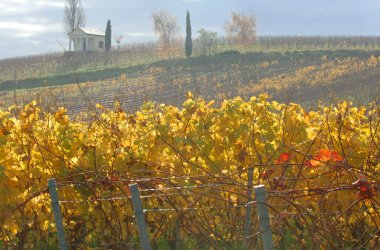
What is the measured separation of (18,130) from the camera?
17.5ft

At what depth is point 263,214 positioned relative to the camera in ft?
9.33

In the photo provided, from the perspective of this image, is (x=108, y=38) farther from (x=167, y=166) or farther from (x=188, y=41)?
(x=167, y=166)

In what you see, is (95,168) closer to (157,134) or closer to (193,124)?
(157,134)

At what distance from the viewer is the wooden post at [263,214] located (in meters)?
2.79

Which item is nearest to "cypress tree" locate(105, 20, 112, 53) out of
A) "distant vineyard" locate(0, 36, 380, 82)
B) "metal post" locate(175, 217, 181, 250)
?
"distant vineyard" locate(0, 36, 380, 82)

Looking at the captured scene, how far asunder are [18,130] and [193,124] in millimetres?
1435

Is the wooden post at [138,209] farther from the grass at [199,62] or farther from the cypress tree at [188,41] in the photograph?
the cypress tree at [188,41]

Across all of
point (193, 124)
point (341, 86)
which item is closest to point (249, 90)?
point (341, 86)

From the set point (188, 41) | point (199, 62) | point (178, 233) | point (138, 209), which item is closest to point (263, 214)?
point (138, 209)

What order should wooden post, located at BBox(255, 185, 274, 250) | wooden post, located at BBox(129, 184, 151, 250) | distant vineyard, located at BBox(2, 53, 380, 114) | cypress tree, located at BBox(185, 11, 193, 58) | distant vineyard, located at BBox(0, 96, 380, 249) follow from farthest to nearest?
cypress tree, located at BBox(185, 11, 193, 58) < distant vineyard, located at BBox(2, 53, 380, 114) < distant vineyard, located at BBox(0, 96, 380, 249) < wooden post, located at BBox(129, 184, 151, 250) < wooden post, located at BBox(255, 185, 274, 250)

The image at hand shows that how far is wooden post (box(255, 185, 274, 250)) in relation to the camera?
2.79 metres

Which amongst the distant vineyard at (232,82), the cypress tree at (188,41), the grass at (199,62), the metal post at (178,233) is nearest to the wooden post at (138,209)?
the metal post at (178,233)

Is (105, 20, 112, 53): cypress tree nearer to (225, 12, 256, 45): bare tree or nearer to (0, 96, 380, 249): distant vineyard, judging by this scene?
(225, 12, 256, 45): bare tree

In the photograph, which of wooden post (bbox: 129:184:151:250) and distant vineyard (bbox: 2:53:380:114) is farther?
distant vineyard (bbox: 2:53:380:114)
